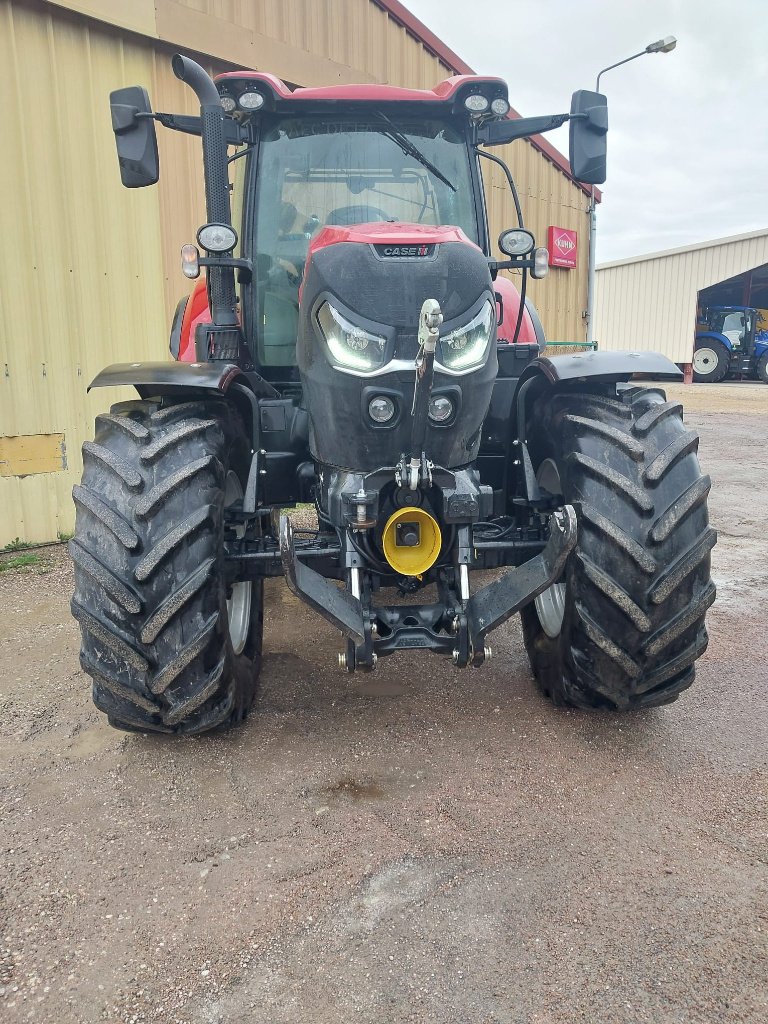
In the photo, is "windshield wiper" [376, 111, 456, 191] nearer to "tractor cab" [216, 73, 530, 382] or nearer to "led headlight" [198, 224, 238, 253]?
"tractor cab" [216, 73, 530, 382]

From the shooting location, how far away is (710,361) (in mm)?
25234

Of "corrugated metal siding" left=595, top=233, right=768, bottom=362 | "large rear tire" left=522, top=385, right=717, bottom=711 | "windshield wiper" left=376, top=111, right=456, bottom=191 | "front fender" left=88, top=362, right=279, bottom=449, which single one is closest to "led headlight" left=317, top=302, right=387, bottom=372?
"front fender" left=88, top=362, right=279, bottom=449

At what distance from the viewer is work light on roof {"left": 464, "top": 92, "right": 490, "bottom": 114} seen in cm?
331

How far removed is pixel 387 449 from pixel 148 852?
4.66 feet

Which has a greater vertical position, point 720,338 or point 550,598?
point 720,338

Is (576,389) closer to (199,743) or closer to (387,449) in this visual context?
(387,449)

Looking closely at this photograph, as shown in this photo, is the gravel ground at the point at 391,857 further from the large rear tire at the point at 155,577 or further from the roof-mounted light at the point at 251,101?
the roof-mounted light at the point at 251,101

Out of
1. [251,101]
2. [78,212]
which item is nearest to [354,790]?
[251,101]

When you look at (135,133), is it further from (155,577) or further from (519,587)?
(519,587)

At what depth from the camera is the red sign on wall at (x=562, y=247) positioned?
1123 centimetres

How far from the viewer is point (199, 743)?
290cm

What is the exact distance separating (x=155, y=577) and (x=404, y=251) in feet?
4.27

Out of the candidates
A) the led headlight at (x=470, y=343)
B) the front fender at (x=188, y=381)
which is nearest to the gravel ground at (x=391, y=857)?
the front fender at (x=188, y=381)

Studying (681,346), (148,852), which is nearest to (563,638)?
(148,852)
